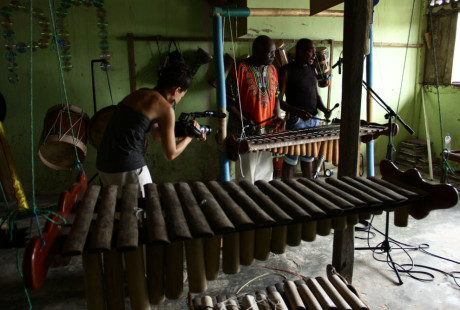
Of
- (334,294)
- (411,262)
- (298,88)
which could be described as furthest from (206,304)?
(298,88)

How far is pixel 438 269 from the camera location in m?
3.02

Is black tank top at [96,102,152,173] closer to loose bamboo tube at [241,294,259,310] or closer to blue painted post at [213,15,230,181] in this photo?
blue painted post at [213,15,230,181]

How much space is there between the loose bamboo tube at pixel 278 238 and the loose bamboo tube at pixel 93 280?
85cm

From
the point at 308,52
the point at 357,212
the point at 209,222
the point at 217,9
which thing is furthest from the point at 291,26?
the point at 209,222

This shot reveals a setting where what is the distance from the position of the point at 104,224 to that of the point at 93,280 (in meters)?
0.24

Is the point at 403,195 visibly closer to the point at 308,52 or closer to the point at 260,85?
the point at 260,85

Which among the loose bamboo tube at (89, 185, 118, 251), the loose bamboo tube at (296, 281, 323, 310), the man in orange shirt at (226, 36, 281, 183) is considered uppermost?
the man in orange shirt at (226, 36, 281, 183)

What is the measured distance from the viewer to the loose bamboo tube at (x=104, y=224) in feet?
4.61

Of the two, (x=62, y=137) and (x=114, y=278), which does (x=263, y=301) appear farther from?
(x=62, y=137)

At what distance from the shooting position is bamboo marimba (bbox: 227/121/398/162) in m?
3.06

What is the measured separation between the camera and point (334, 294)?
2.15m

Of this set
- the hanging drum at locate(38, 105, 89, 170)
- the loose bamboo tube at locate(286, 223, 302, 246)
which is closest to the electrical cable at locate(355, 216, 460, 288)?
the loose bamboo tube at locate(286, 223, 302, 246)

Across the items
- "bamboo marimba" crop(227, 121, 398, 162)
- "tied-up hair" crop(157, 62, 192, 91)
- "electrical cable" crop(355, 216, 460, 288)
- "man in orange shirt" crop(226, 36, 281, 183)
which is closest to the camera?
"tied-up hair" crop(157, 62, 192, 91)

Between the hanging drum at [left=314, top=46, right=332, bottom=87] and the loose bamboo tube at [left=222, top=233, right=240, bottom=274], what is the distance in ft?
12.1
